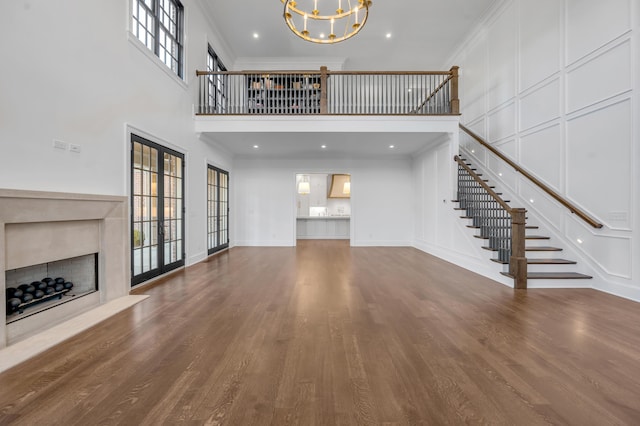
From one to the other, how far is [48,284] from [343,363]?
9.79ft

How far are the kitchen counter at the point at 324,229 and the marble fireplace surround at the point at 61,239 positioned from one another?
22.2 feet

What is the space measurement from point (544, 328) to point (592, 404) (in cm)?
118

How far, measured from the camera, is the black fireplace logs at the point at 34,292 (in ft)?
7.75

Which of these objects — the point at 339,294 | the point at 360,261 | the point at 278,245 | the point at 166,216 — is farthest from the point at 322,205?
the point at 339,294

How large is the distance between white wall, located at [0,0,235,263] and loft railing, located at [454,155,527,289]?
17.6 feet

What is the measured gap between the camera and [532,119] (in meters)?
5.12

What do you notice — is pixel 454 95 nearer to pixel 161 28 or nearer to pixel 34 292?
pixel 161 28

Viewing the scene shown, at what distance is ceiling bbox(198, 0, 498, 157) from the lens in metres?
6.28

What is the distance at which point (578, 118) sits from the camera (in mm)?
4180

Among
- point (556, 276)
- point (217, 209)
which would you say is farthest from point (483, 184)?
point (217, 209)

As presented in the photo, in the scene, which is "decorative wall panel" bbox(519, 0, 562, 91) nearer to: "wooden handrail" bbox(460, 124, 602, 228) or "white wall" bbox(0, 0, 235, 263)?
"wooden handrail" bbox(460, 124, 602, 228)

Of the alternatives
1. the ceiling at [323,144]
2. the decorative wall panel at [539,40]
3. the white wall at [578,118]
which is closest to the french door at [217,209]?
the ceiling at [323,144]

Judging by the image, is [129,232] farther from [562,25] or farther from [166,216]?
[562,25]

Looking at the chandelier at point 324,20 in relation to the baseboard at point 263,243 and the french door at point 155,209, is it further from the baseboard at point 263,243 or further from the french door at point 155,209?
the baseboard at point 263,243
